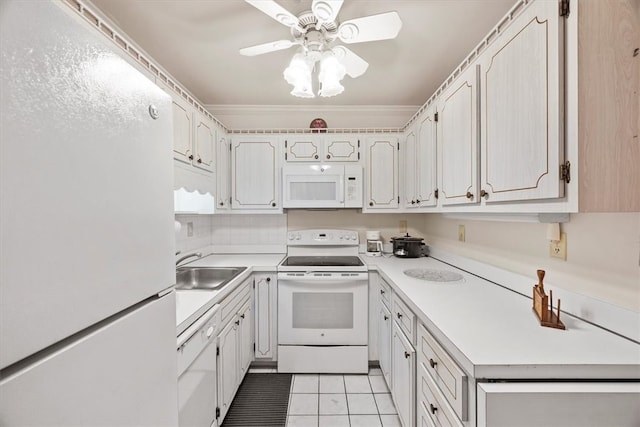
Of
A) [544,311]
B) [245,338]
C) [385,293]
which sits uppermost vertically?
[544,311]

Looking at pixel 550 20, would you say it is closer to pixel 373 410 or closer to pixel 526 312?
pixel 526 312

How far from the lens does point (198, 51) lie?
6.01ft

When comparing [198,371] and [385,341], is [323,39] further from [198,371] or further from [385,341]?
[385,341]

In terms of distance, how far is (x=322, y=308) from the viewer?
2201 mm

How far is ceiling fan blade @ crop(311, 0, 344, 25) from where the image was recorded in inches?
41.2

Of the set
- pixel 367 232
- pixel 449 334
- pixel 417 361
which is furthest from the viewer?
pixel 367 232

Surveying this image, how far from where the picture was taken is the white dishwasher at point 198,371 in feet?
3.49

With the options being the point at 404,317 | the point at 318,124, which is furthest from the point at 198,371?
the point at 318,124

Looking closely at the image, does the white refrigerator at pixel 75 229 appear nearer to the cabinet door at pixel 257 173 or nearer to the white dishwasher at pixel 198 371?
the white dishwasher at pixel 198 371

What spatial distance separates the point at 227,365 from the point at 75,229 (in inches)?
58.7

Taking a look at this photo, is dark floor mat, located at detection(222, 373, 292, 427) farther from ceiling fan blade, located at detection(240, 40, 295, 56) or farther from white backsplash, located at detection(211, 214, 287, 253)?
ceiling fan blade, located at detection(240, 40, 295, 56)

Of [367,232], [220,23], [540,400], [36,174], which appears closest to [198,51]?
[220,23]

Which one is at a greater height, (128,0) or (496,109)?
(128,0)

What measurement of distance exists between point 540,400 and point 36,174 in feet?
4.16
